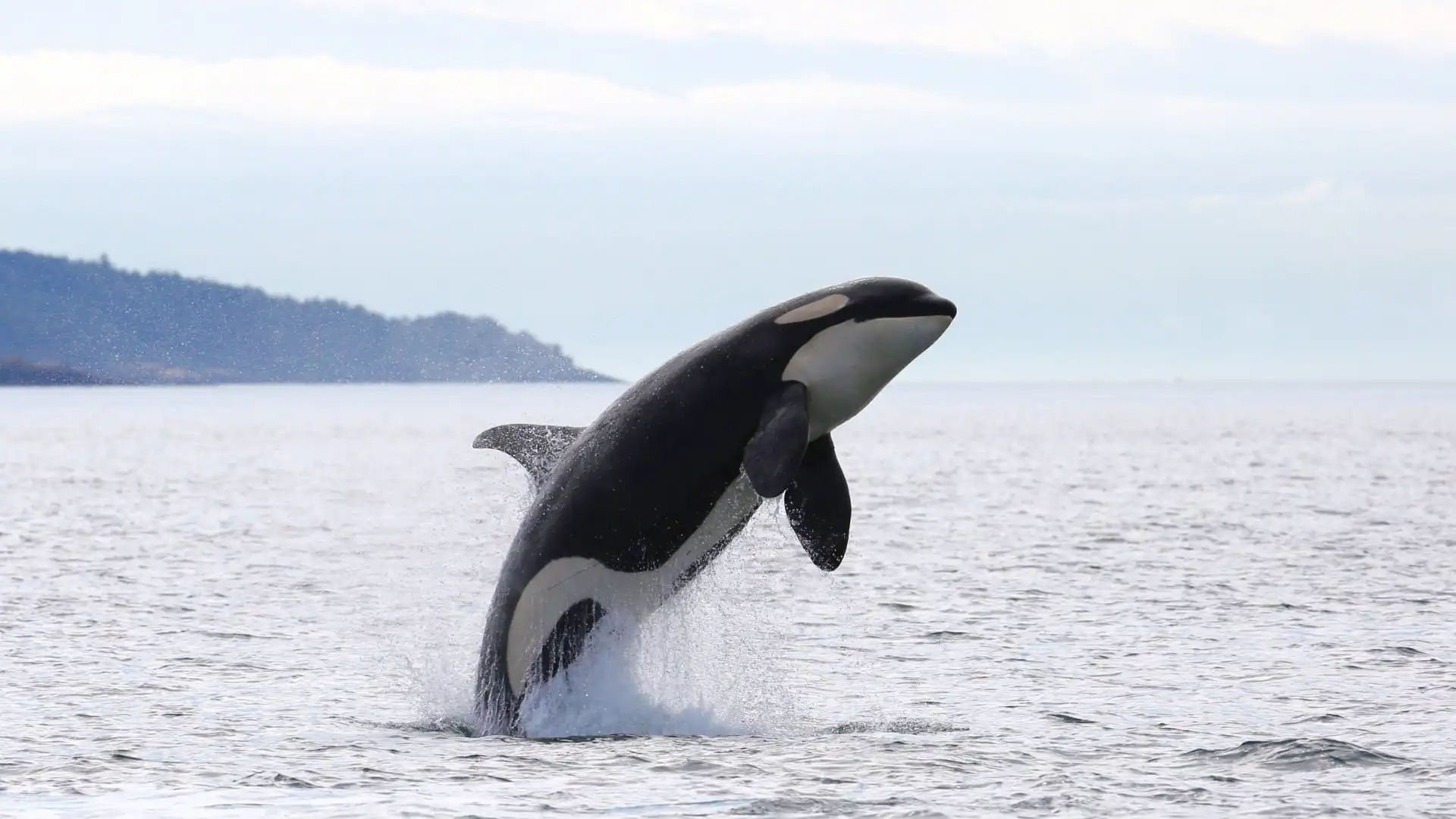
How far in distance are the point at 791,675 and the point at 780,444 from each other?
6.03 m

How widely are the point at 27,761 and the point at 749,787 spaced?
542 centimetres

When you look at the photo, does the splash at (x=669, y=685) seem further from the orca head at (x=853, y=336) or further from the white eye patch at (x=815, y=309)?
the white eye patch at (x=815, y=309)

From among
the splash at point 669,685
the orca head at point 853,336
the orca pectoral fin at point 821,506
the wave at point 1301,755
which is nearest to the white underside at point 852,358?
the orca head at point 853,336

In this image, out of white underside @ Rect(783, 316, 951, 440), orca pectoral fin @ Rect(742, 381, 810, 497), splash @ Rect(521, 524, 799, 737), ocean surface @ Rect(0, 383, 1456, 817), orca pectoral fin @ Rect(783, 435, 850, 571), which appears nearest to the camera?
ocean surface @ Rect(0, 383, 1456, 817)

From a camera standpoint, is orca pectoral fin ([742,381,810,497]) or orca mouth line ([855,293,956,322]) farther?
orca mouth line ([855,293,956,322])

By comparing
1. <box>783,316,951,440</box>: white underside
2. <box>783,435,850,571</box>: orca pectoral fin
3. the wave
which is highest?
<box>783,316,951,440</box>: white underside

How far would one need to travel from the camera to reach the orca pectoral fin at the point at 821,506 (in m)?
14.0

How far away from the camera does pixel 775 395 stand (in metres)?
13.6

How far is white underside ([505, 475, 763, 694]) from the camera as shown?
46.1 ft

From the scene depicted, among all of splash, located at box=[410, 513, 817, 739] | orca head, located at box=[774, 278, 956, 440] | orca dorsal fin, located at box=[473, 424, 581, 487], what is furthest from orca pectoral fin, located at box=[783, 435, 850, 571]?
orca dorsal fin, located at box=[473, 424, 581, 487]

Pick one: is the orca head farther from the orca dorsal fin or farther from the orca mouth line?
the orca dorsal fin

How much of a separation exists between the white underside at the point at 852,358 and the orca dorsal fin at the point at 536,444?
2224 millimetres

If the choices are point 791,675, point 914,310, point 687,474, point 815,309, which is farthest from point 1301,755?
point 791,675

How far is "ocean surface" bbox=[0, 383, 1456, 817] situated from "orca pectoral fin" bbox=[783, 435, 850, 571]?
50.7 inches
